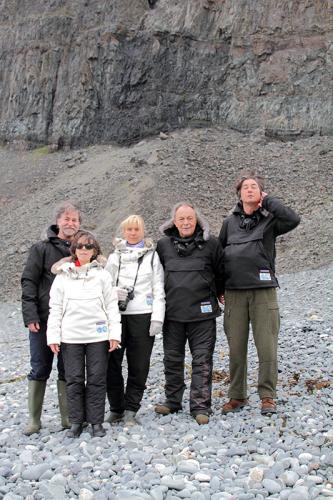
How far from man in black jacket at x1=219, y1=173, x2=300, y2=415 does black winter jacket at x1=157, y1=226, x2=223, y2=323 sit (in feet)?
0.59

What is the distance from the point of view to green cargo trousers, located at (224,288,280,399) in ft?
23.0

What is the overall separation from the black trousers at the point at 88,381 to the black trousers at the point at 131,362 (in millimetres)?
364

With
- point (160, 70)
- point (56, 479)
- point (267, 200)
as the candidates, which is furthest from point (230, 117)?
point (56, 479)

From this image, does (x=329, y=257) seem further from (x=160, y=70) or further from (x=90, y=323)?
(x=160, y=70)

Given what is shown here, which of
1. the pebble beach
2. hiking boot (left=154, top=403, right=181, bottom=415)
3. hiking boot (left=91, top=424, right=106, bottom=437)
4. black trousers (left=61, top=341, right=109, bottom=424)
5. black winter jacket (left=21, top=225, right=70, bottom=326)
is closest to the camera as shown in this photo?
the pebble beach

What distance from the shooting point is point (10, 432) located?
7.05 meters

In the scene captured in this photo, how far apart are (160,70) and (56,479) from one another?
40.8 metres

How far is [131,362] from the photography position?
7223 millimetres

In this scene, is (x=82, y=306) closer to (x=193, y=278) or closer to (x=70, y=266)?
(x=70, y=266)

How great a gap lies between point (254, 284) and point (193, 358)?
3.86 ft

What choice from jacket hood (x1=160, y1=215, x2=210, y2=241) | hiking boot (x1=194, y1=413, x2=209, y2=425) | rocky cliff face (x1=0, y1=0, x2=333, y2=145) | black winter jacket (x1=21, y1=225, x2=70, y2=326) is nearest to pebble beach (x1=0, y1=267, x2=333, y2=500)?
hiking boot (x1=194, y1=413, x2=209, y2=425)

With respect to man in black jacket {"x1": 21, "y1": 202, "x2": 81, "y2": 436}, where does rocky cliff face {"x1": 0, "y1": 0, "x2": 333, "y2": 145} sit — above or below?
above

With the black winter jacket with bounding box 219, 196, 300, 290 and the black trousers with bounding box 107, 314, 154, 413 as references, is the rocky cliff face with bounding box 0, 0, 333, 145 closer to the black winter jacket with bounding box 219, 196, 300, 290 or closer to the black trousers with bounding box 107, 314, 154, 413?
the black winter jacket with bounding box 219, 196, 300, 290

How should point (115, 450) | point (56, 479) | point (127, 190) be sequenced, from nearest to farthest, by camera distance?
point (56, 479), point (115, 450), point (127, 190)
